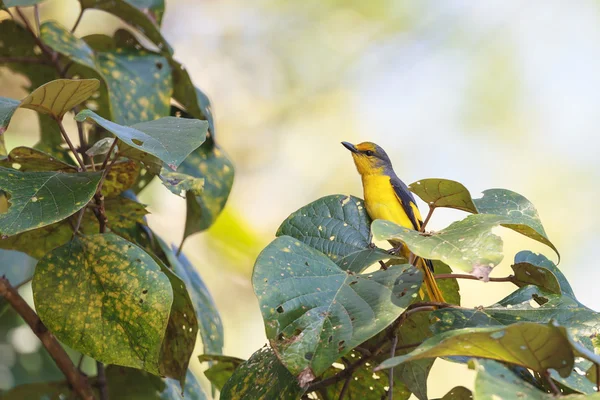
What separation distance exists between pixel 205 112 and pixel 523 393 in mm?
1390

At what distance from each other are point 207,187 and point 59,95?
728mm

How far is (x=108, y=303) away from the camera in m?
1.16

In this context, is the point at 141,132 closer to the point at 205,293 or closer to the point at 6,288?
the point at 6,288

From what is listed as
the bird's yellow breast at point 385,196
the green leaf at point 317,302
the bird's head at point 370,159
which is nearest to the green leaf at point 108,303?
the green leaf at point 317,302

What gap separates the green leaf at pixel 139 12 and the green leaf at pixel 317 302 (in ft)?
3.82

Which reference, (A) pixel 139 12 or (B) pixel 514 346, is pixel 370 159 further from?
(B) pixel 514 346

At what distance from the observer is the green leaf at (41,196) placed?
105cm

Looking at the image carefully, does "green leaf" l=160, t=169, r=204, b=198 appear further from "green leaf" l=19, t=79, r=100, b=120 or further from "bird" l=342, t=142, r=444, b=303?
"bird" l=342, t=142, r=444, b=303

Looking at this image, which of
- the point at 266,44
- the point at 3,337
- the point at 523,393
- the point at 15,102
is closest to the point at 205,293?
the point at 3,337

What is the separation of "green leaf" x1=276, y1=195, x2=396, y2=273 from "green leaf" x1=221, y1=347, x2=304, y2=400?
211 millimetres

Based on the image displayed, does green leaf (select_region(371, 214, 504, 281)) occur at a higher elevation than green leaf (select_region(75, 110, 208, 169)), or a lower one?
lower

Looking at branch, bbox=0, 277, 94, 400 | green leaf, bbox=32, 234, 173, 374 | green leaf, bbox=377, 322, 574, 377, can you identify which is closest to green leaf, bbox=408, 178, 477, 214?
green leaf, bbox=377, 322, 574, 377

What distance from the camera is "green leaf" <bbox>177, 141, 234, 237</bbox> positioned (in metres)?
1.84

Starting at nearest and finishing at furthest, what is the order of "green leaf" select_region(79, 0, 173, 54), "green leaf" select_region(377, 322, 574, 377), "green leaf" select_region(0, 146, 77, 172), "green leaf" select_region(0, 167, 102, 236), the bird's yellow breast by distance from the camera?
"green leaf" select_region(377, 322, 574, 377)
"green leaf" select_region(0, 167, 102, 236)
"green leaf" select_region(0, 146, 77, 172)
"green leaf" select_region(79, 0, 173, 54)
the bird's yellow breast
